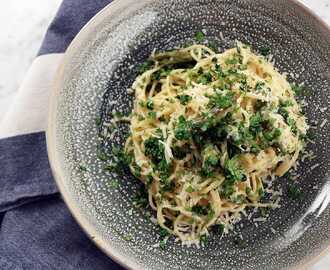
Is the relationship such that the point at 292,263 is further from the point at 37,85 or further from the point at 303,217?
the point at 37,85

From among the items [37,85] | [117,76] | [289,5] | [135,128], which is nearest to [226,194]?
[135,128]

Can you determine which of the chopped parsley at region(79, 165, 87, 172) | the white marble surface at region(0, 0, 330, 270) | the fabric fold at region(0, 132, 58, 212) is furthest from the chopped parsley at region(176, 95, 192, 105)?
the white marble surface at region(0, 0, 330, 270)

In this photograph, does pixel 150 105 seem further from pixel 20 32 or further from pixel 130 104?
pixel 20 32

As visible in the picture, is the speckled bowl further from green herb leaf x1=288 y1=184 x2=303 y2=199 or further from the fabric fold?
the fabric fold

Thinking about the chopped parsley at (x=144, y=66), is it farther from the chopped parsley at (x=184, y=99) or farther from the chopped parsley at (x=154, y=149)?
the chopped parsley at (x=154, y=149)

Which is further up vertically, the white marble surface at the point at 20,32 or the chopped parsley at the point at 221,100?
the chopped parsley at the point at 221,100

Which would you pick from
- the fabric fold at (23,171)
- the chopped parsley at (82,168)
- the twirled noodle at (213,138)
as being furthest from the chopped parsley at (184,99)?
the fabric fold at (23,171)
